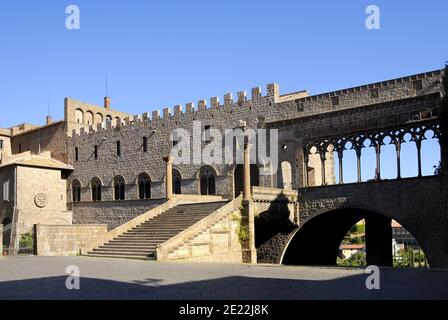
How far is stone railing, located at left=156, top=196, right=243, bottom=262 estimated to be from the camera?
74.6 ft

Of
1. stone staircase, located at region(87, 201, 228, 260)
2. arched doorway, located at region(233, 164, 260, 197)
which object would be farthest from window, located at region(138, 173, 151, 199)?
stone staircase, located at region(87, 201, 228, 260)

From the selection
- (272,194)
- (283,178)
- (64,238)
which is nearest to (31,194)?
(64,238)

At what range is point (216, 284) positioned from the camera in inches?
527

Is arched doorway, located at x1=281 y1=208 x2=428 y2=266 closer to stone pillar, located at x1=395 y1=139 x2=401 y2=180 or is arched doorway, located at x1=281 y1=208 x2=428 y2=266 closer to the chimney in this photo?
stone pillar, located at x1=395 y1=139 x2=401 y2=180

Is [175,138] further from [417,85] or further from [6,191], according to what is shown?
[417,85]

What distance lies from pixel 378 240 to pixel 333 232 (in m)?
3.29

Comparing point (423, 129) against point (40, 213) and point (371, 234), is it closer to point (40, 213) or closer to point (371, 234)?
point (371, 234)

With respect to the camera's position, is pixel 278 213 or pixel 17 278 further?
pixel 278 213

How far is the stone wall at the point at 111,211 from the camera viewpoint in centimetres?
3973

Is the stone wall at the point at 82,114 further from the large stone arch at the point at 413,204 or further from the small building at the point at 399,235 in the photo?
the small building at the point at 399,235

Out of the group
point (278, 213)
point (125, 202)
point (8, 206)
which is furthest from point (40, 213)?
point (278, 213)

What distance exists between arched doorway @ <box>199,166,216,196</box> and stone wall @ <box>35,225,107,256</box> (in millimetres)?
9761

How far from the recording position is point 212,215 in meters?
25.1
